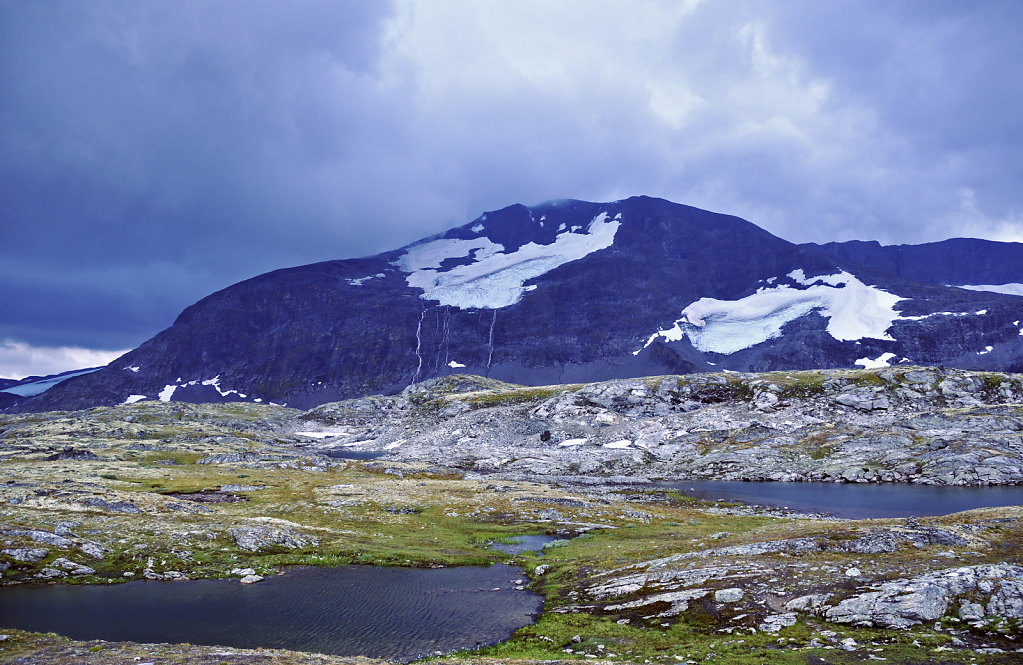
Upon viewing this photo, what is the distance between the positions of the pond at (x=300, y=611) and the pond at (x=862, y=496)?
58.9 meters

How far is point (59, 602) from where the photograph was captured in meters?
33.5

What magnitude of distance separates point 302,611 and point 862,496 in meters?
87.2

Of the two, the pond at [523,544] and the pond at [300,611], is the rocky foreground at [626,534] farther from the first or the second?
the pond at [300,611]

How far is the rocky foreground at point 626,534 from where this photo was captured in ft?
77.5

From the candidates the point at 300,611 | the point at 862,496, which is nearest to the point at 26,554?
the point at 300,611

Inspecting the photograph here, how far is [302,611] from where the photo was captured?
3325 cm

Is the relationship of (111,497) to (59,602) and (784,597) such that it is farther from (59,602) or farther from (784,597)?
(784,597)

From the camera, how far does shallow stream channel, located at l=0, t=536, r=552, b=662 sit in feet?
94.1

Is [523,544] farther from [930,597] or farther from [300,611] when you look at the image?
[930,597]

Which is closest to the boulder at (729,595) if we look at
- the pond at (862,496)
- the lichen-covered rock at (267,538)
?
the lichen-covered rock at (267,538)

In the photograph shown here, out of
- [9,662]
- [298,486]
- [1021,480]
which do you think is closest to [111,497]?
[298,486]

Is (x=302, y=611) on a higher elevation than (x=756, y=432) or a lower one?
higher

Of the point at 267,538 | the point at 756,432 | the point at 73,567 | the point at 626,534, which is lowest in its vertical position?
the point at 756,432

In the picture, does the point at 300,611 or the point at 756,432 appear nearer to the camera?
the point at 300,611
